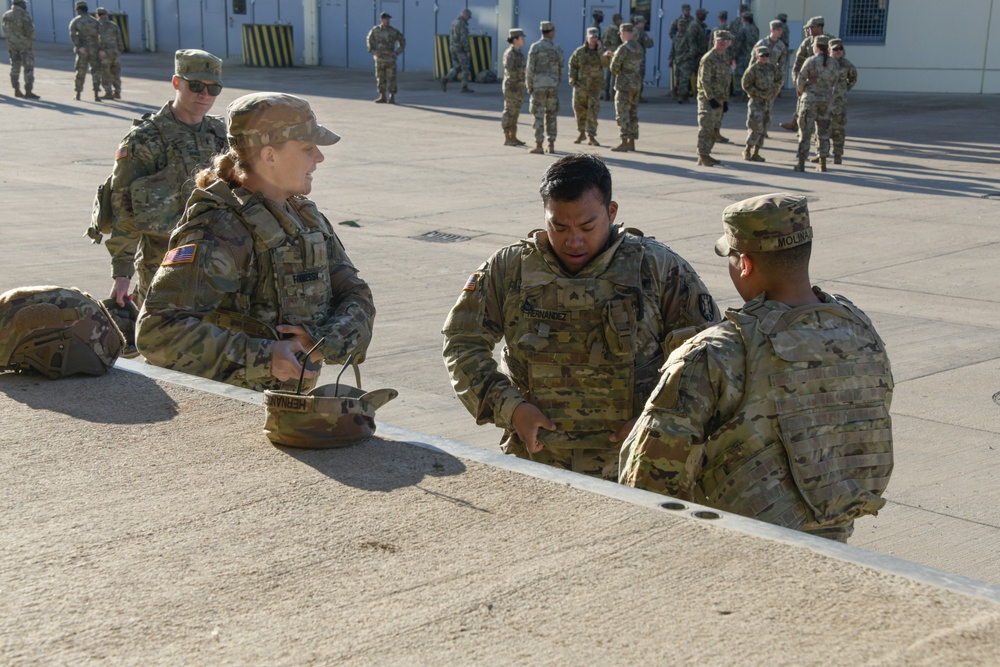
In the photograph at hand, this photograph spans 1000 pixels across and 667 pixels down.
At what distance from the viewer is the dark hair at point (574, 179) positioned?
3949 mm

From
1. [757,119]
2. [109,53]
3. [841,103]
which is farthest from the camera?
[109,53]

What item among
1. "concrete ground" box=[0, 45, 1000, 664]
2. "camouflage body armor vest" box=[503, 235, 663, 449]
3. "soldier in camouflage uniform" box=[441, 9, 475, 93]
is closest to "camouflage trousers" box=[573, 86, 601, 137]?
"soldier in camouflage uniform" box=[441, 9, 475, 93]

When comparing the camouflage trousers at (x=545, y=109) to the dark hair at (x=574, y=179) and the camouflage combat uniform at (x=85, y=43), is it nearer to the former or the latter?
the camouflage combat uniform at (x=85, y=43)

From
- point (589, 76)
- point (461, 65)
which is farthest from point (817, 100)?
point (461, 65)

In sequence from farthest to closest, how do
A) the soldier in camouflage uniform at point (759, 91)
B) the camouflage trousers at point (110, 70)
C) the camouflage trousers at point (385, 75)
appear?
the camouflage trousers at point (385, 75), the camouflage trousers at point (110, 70), the soldier in camouflage uniform at point (759, 91)

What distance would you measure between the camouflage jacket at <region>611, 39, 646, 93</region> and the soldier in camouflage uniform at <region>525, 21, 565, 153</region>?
2.97 ft

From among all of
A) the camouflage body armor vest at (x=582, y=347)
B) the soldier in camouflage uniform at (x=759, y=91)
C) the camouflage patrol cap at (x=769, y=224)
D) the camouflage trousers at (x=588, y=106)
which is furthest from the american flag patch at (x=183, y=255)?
the camouflage trousers at (x=588, y=106)

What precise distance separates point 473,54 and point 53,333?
2965 centimetres

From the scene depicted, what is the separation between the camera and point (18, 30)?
25797mm

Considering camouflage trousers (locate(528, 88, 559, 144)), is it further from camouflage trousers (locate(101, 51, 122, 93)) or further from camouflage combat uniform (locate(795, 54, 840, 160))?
camouflage trousers (locate(101, 51, 122, 93))

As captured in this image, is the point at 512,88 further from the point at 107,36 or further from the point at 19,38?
the point at 19,38

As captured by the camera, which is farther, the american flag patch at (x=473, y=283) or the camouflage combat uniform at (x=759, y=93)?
the camouflage combat uniform at (x=759, y=93)

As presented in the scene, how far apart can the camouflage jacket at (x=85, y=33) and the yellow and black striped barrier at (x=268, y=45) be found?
10.7 meters

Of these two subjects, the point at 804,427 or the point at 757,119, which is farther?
the point at 757,119
